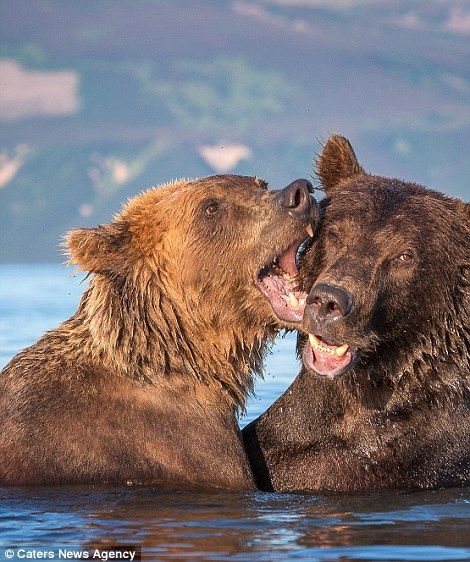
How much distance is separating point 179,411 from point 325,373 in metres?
1.15

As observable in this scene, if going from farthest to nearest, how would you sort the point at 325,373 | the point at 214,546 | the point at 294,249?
the point at 294,249
the point at 325,373
the point at 214,546

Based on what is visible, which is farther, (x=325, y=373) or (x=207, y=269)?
(x=207, y=269)

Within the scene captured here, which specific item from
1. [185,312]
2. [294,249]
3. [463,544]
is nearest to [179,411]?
[185,312]

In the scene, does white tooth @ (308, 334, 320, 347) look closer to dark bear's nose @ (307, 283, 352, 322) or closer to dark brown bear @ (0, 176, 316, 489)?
dark bear's nose @ (307, 283, 352, 322)

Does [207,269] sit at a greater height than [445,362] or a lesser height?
greater

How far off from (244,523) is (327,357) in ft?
4.70

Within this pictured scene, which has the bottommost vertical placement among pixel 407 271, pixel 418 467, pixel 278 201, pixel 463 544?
pixel 463 544

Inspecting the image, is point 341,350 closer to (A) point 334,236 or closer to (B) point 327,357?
(B) point 327,357

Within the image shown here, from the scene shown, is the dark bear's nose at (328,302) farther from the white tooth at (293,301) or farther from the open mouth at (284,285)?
the white tooth at (293,301)

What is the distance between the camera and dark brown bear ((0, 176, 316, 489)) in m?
9.42

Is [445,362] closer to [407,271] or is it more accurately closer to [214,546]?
[407,271]

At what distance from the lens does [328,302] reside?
8953 millimetres

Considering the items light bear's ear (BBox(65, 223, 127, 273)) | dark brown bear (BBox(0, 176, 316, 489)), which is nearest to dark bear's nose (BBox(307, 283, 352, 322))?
dark brown bear (BBox(0, 176, 316, 489))

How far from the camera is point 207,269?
32.3 ft
